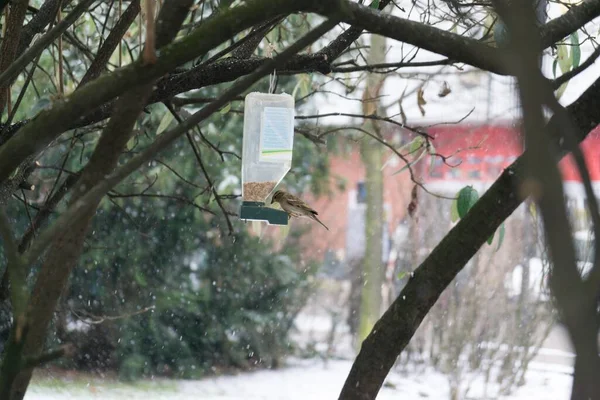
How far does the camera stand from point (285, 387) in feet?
9.97

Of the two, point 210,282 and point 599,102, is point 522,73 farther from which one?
point 210,282

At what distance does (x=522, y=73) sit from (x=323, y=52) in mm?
864

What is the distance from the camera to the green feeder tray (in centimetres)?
144

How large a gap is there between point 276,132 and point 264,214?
16 centimetres

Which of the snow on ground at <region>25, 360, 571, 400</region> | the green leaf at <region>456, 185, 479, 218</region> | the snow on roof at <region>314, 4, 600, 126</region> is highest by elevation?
the snow on roof at <region>314, 4, 600, 126</region>

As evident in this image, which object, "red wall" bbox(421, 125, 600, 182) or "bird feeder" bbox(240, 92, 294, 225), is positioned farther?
"red wall" bbox(421, 125, 600, 182)

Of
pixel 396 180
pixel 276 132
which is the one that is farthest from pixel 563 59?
pixel 396 180

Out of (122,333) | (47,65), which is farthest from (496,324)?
(47,65)

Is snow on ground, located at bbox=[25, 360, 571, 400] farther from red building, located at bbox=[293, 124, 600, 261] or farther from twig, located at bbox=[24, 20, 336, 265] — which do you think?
twig, located at bbox=[24, 20, 336, 265]

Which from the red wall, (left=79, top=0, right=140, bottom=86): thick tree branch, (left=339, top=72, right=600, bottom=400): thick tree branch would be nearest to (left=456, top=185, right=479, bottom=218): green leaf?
(left=339, top=72, right=600, bottom=400): thick tree branch

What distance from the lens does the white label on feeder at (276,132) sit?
1.48 m

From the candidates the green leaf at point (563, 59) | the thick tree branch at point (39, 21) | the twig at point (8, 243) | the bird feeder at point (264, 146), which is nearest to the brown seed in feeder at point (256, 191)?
the bird feeder at point (264, 146)

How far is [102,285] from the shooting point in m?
3.18

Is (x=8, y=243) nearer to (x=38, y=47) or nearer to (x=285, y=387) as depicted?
(x=38, y=47)
